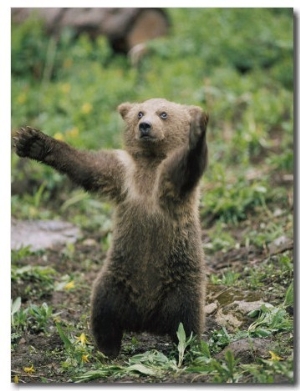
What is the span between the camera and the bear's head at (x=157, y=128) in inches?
187

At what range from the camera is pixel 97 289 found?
4824mm

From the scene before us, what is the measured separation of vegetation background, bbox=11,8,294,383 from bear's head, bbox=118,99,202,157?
3.67ft

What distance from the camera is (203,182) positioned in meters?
7.12

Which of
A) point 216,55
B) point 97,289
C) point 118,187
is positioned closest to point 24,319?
point 97,289

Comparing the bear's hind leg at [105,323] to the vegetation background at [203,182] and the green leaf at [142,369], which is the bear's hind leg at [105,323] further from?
the green leaf at [142,369]

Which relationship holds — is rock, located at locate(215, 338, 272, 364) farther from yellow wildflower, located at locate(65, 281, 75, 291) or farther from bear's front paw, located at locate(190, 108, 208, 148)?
yellow wildflower, located at locate(65, 281, 75, 291)

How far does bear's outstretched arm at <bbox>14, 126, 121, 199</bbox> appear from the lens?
4816mm

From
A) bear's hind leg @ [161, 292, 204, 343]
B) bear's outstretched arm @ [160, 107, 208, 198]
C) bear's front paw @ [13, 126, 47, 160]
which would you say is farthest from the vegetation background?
bear's front paw @ [13, 126, 47, 160]

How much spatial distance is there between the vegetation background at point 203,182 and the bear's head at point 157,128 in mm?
1120

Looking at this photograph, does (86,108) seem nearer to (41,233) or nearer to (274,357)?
(41,233)

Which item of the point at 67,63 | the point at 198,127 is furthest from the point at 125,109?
the point at 67,63

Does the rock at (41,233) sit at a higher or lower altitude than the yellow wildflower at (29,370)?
higher

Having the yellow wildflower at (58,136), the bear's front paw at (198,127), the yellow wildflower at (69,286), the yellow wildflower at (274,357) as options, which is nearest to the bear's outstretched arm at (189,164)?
the bear's front paw at (198,127)

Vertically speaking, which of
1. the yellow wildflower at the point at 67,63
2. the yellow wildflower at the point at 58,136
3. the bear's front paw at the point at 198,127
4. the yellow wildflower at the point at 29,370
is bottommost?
the yellow wildflower at the point at 29,370
